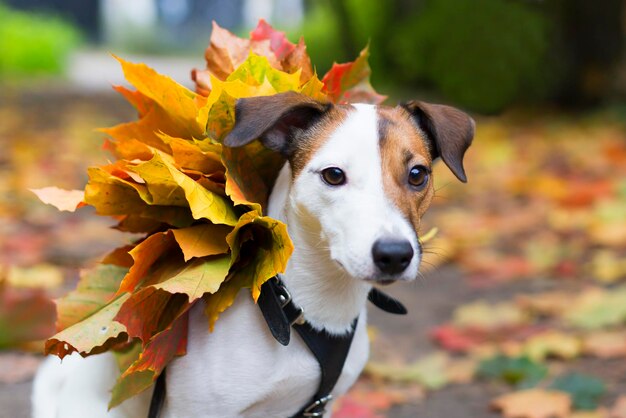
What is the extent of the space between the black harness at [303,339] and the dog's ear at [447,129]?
569mm

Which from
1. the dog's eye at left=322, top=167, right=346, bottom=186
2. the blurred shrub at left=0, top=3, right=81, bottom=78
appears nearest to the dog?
the dog's eye at left=322, top=167, right=346, bottom=186

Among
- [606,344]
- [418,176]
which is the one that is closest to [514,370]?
[606,344]

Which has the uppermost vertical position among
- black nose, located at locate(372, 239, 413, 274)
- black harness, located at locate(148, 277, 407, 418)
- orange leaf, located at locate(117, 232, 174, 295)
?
black nose, located at locate(372, 239, 413, 274)

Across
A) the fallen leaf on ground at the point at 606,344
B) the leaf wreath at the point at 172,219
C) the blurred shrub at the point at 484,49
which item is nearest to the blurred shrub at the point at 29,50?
the blurred shrub at the point at 484,49

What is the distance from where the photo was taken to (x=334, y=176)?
2.24 meters

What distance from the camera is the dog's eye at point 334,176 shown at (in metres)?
2.23

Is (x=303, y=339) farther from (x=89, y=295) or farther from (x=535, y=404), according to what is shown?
(x=535, y=404)

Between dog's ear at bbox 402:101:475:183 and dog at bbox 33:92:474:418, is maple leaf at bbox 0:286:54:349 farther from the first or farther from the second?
dog's ear at bbox 402:101:475:183

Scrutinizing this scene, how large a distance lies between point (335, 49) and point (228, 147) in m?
10.8

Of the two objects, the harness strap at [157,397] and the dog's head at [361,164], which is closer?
the dog's head at [361,164]

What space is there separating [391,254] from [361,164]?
0.28 m

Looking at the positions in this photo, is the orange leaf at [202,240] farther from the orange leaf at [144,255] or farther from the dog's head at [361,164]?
the dog's head at [361,164]

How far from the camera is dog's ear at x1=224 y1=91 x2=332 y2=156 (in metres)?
2.20

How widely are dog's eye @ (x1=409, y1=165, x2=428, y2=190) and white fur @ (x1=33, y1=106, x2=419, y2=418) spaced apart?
12 cm
